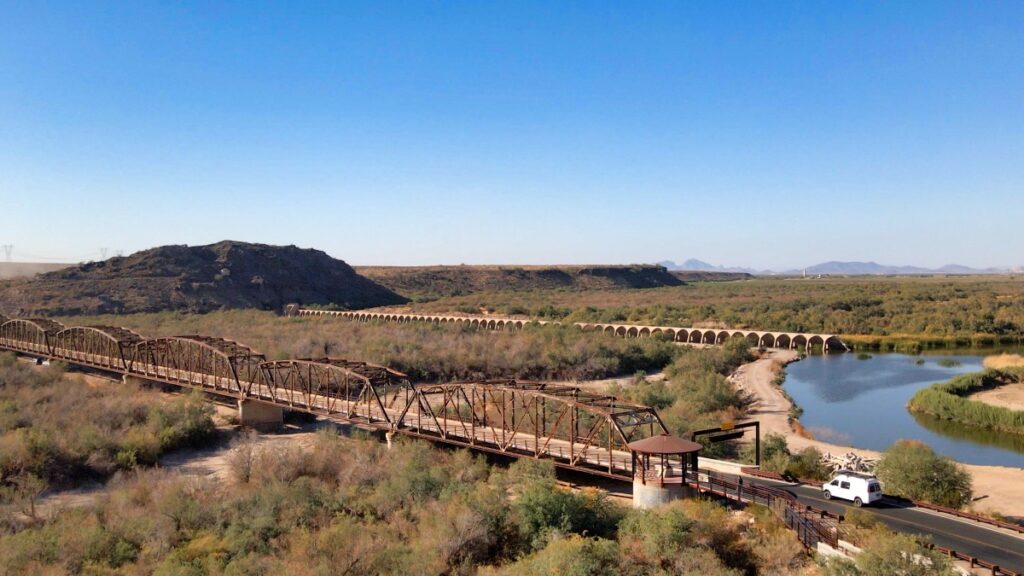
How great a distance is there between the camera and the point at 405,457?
95.0 feet

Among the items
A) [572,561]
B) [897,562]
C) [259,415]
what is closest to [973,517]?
[897,562]

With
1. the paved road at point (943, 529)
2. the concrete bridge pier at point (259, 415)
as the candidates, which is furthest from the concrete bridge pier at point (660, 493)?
the concrete bridge pier at point (259, 415)

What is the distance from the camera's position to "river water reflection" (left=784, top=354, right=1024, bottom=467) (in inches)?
1486

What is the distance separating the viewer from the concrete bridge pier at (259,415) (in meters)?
41.6

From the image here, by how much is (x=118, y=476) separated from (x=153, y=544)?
439 inches

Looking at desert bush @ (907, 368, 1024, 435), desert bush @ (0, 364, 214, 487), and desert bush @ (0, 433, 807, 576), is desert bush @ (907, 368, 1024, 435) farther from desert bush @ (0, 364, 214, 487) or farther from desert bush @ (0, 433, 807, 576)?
desert bush @ (0, 364, 214, 487)

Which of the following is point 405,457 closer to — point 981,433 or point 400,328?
point 981,433

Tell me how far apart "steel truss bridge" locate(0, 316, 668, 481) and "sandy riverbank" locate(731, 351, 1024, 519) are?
847cm

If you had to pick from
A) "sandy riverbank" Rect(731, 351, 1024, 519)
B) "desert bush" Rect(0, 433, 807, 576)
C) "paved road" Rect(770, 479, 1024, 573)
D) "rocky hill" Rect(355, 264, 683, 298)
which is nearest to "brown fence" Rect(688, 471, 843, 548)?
"desert bush" Rect(0, 433, 807, 576)

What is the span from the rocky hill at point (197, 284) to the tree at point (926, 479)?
10222 centimetres

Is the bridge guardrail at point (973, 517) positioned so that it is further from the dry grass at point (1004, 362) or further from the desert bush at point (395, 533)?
the dry grass at point (1004, 362)

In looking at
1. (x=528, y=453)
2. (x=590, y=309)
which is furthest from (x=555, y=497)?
(x=590, y=309)

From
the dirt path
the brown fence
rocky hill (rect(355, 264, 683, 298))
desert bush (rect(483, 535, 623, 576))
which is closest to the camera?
desert bush (rect(483, 535, 623, 576))

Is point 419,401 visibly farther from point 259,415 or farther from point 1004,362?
point 1004,362
